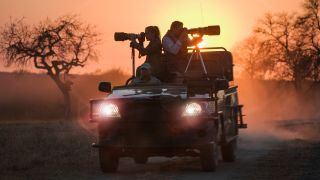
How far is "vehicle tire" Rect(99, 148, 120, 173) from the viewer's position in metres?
13.2

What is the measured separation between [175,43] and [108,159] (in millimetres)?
2708

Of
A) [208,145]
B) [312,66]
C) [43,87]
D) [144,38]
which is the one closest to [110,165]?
[208,145]

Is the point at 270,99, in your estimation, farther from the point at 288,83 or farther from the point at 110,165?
the point at 110,165

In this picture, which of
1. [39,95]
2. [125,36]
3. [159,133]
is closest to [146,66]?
[125,36]

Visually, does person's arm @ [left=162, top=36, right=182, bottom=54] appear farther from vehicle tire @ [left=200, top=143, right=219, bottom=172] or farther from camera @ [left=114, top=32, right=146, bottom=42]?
vehicle tire @ [left=200, top=143, right=219, bottom=172]

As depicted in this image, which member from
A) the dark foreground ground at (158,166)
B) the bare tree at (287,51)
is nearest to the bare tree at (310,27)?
the bare tree at (287,51)

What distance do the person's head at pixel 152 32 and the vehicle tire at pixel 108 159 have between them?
2482 mm

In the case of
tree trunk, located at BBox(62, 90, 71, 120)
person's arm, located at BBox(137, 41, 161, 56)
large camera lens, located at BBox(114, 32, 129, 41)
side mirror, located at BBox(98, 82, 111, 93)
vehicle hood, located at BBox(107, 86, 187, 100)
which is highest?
large camera lens, located at BBox(114, 32, 129, 41)

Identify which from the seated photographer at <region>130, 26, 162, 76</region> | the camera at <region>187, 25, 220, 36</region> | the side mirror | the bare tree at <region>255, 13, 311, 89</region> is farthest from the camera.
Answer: the bare tree at <region>255, 13, 311, 89</region>

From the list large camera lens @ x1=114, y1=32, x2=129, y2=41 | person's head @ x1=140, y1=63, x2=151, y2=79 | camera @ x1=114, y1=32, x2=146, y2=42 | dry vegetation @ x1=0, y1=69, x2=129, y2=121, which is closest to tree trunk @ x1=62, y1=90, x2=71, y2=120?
dry vegetation @ x1=0, y1=69, x2=129, y2=121

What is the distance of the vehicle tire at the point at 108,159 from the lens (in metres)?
13.2

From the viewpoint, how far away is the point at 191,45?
1491cm

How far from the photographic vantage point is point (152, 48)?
1470 centimetres

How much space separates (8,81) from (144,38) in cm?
7906
